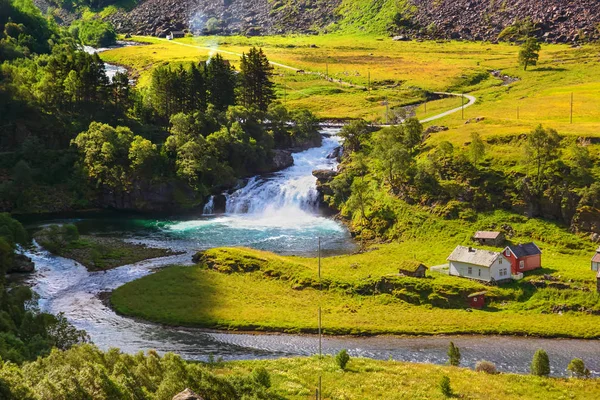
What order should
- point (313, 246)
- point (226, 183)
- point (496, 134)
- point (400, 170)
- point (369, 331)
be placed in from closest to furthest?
point (369, 331)
point (313, 246)
point (400, 170)
point (496, 134)
point (226, 183)

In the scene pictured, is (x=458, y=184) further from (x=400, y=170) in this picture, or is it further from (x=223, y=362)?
(x=223, y=362)

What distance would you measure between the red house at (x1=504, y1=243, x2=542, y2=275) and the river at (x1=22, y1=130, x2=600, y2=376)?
56.1 feet

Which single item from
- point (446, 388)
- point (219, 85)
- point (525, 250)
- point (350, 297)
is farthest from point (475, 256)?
point (219, 85)

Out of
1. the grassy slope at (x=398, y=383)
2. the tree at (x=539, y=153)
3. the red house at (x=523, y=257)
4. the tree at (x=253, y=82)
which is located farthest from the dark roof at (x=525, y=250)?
the tree at (x=253, y=82)

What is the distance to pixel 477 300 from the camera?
3706 inches

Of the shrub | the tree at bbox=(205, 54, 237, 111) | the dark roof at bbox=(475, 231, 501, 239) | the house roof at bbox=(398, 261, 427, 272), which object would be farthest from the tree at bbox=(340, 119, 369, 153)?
the shrub

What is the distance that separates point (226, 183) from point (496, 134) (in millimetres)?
55354

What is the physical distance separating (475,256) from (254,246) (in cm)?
3834

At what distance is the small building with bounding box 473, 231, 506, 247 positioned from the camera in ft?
364

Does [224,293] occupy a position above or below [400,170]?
below

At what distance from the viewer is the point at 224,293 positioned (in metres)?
101

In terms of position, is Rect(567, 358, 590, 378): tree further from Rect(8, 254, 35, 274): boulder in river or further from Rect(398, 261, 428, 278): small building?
Rect(8, 254, 35, 274): boulder in river

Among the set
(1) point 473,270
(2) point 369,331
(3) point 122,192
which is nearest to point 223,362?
(2) point 369,331

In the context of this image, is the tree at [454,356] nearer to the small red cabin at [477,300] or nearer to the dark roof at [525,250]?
the small red cabin at [477,300]
